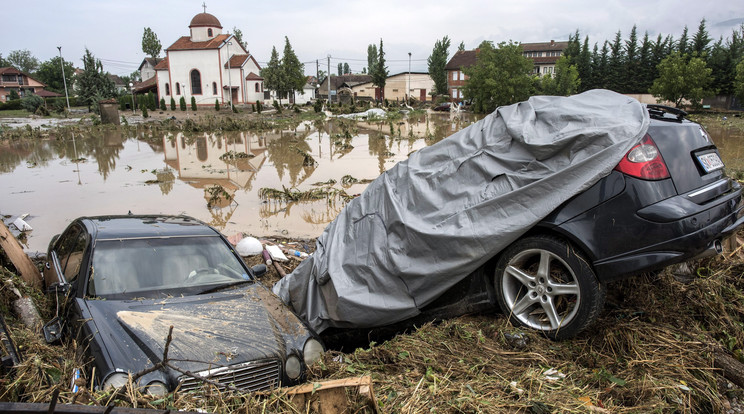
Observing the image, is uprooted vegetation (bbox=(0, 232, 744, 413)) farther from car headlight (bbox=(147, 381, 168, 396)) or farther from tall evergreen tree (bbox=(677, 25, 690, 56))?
→ tall evergreen tree (bbox=(677, 25, 690, 56))

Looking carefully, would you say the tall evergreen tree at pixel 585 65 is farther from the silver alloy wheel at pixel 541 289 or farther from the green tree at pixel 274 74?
the silver alloy wheel at pixel 541 289

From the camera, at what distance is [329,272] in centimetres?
Answer: 438

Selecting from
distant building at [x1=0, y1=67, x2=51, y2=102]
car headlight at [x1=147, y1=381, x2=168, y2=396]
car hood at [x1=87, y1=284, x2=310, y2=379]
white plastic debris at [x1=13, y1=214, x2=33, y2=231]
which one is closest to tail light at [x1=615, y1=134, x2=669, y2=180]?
car hood at [x1=87, y1=284, x2=310, y2=379]

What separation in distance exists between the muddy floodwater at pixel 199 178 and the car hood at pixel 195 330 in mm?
4729

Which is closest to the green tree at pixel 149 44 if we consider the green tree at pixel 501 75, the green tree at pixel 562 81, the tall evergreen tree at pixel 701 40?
the green tree at pixel 501 75

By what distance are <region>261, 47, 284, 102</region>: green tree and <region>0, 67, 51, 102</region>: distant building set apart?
2035 inches

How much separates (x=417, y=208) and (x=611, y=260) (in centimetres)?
160

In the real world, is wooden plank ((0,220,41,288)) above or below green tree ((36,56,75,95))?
below

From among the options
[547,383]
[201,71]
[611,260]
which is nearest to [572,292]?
[611,260]

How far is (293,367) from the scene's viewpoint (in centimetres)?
368

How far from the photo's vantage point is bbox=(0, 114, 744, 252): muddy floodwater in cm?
1024

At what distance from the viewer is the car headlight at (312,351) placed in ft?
12.4

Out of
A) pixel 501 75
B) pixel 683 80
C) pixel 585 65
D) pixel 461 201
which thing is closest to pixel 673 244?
pixel 461 201

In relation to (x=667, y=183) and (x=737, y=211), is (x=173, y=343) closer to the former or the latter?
(x=667, y=183)
